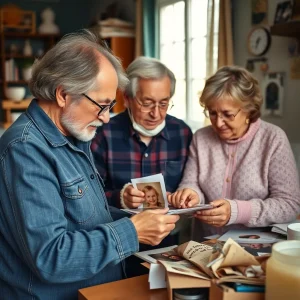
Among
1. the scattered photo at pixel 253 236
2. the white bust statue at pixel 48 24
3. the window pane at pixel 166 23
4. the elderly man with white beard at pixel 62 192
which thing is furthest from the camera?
the white bust statue at pixel 48 24

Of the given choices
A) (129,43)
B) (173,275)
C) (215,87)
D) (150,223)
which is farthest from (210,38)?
(173,275)

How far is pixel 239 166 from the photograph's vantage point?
1896mm

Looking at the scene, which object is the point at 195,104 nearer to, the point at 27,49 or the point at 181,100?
the point at 181,100

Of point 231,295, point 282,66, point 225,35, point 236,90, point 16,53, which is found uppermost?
point 16,53

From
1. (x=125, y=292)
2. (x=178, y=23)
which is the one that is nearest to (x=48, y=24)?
(x=178, y=23)

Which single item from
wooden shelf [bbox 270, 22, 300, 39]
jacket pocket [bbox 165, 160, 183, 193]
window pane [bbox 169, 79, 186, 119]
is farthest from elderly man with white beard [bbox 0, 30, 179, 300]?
window pane [bbox 169, 79, 186, 119]

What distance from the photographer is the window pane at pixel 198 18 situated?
4301mm

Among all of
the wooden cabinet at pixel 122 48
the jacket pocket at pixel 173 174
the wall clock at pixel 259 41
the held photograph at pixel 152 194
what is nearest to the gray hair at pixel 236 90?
the jacket pocket at pixel 173 174

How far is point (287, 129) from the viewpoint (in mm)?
3166

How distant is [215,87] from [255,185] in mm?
434

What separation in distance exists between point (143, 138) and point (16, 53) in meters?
4.80

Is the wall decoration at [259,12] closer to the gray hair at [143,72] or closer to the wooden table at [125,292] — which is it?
the gray hair at [143,72]

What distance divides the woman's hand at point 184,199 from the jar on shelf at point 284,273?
844 millimetres

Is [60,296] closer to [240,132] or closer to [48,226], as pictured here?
[48,226]
